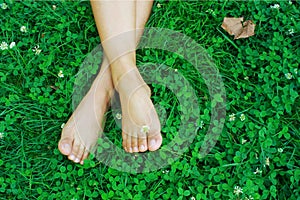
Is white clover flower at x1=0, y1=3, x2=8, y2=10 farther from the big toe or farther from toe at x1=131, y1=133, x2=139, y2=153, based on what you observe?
toe at x1=131, y1=133, x2=139, y2=153

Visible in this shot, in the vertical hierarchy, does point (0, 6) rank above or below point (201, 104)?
Answer: above

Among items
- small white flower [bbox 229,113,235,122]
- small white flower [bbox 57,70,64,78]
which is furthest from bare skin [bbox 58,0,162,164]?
small white flower [bbox 229,113,235,122]

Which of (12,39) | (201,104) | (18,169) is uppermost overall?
(12,39)

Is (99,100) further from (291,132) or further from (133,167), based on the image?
(291,132)

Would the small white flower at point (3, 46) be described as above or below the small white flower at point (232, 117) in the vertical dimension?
above

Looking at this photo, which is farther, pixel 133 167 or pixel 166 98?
pixel 166 98

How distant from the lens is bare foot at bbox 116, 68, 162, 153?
7.58 feet

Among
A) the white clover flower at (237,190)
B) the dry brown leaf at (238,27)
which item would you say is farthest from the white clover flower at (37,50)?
the white clover flower at (237,190)

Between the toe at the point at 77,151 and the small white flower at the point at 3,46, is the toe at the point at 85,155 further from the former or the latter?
the small white flower at the point at 3,46

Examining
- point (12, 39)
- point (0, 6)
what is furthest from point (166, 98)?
point (0, 6)

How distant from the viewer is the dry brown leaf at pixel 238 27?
2670mm

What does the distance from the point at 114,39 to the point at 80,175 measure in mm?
753

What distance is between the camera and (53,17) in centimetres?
275

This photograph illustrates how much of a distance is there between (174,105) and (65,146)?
654 mm
